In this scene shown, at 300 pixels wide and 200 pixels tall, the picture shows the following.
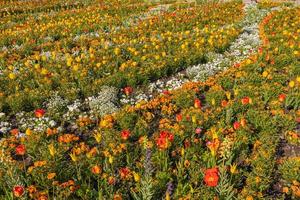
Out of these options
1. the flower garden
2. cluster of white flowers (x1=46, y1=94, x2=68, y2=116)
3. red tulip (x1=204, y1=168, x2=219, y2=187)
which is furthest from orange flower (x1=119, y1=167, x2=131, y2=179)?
cluster of white flowers (x1=46, y1=94, x2=68, y2=116)

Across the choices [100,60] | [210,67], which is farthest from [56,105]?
[210,67]

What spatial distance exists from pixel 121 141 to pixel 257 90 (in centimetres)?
440

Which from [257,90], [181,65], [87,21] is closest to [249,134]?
[257,90]

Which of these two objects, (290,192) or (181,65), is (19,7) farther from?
(290,192)

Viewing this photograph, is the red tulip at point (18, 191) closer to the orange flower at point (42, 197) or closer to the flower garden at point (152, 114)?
the flower garden at point (152, 114)

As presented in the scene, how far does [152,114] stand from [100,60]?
14.5 ft

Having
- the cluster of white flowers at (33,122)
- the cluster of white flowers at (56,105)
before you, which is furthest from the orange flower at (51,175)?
the cluster of white flowers at (56,105)

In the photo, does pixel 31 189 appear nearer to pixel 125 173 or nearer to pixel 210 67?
pixel 125 173

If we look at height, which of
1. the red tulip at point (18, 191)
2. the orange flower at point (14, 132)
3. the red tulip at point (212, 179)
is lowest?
the orange flower at point (14, 132)

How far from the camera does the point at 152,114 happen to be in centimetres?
894

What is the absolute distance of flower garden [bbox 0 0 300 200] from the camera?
20.9 ft

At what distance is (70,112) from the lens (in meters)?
9.65

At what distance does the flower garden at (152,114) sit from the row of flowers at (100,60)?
0.05 metres

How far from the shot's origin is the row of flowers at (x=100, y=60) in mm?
10758
